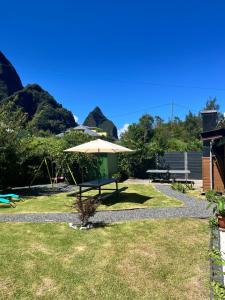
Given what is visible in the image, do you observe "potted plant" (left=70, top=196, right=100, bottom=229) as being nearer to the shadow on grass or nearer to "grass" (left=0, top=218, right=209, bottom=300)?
"grass" (left=0, top=218, right=209, bottom=300)

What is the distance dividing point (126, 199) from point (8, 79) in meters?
142

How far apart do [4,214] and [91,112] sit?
190 meters

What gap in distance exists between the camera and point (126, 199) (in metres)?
12.5

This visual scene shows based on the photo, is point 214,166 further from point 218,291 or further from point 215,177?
point 218,291

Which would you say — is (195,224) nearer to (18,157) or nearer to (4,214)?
(4,214)

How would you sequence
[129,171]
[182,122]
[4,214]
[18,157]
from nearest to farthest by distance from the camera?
[4,214] < [18,157] < [129,171] < [182,122]

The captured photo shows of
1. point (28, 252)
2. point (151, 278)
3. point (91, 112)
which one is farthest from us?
point (91, 112)

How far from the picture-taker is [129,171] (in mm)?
22219

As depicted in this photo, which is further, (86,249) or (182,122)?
(182,122)

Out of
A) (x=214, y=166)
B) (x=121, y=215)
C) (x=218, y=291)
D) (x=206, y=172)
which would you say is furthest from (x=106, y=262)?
(x=206, y=172)

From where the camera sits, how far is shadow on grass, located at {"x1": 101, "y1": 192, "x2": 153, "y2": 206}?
11.8 m

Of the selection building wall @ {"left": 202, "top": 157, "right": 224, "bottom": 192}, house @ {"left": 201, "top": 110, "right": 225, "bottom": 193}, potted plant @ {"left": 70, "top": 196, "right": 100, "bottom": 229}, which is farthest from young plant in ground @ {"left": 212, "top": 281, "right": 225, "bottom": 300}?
building wall @ {"left": 202, "top": 157, "right": 224, "bottom": 192}

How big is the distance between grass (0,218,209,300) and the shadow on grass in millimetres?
3811

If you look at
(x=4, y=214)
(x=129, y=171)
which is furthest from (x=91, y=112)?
(x=4, y=214)
